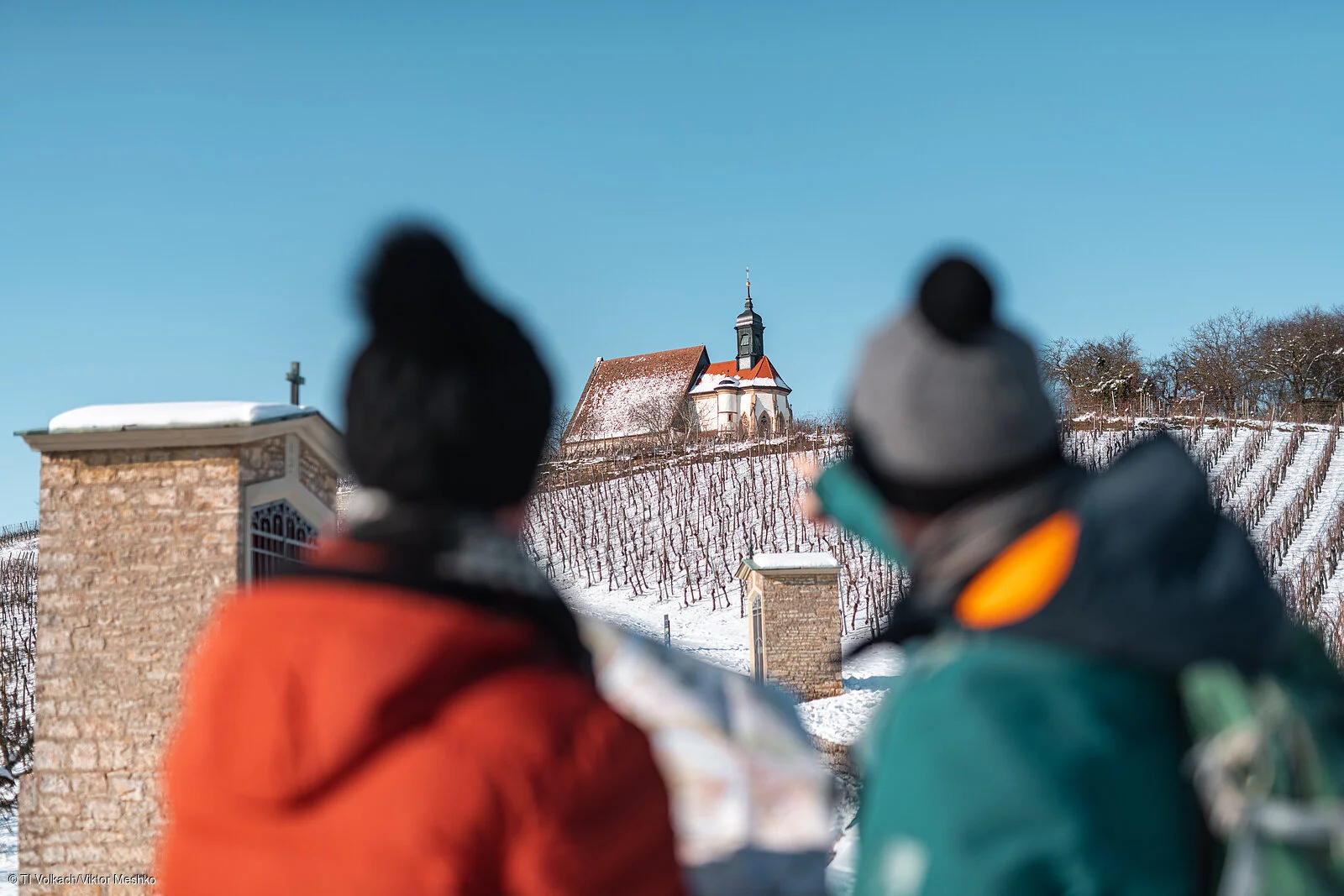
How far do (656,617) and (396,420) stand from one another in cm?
1970

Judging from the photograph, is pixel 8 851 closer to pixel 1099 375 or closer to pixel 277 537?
pixel 277 537

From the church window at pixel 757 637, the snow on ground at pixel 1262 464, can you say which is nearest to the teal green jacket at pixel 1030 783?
the church window at pixel 757 637

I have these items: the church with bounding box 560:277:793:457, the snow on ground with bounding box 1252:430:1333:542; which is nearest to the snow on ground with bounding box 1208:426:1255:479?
the snow on ground with bounding box 1252:430:1333:542

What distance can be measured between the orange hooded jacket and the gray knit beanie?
45cm

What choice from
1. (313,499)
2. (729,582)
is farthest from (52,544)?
(729,582)

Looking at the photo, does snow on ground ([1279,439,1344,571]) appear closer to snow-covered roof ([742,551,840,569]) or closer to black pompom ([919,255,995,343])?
snow-covered roof ([742,551,840,569])

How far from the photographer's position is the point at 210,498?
678 centimetres

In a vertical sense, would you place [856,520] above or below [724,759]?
above

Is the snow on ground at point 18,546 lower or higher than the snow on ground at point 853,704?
higher

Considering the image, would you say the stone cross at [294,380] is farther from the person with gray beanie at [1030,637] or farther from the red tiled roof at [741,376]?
the red tiled roof at [741,376]

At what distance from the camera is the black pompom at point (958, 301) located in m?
1.12

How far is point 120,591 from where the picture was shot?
678cm

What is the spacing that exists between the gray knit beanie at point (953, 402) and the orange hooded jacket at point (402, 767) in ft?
1.48

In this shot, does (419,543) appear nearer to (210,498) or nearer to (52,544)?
(210,498)
